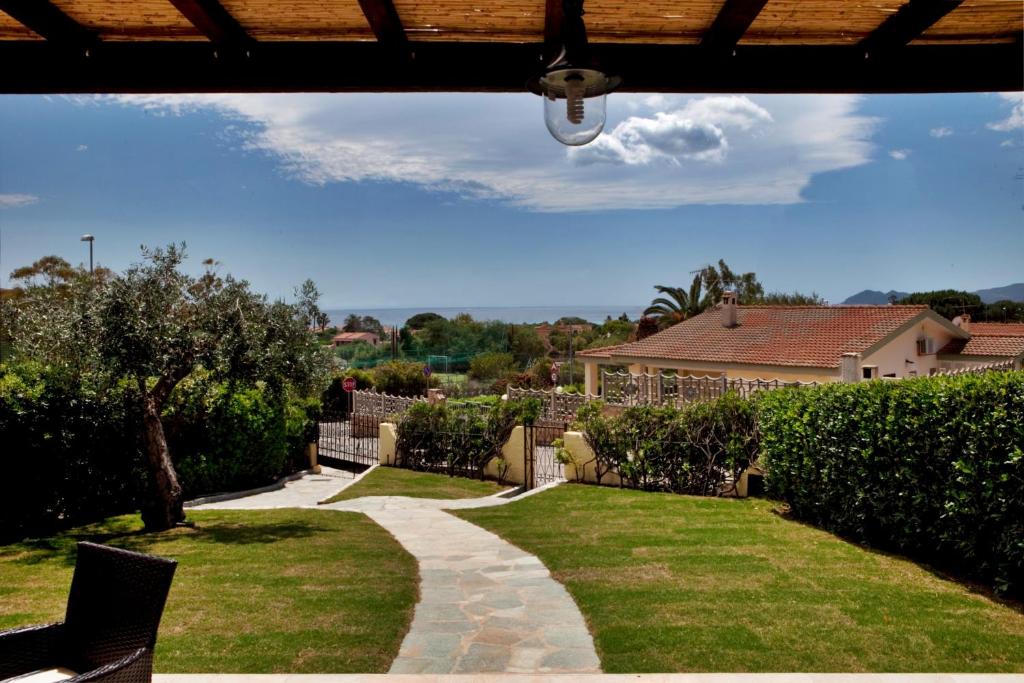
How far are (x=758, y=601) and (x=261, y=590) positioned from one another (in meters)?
4.46

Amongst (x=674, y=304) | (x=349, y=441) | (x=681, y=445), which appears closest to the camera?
(x=681, y=445)

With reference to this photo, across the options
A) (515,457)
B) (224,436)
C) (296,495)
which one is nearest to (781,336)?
(515,457)

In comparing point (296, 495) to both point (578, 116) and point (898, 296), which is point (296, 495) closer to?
point (578, 116)

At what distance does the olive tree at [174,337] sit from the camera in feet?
30.4

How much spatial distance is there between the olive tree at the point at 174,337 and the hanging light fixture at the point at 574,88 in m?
8.14

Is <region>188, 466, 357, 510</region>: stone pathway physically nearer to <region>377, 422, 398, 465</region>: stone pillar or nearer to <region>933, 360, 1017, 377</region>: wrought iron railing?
<region>377, 422, 398, 465</region>: stone pillar

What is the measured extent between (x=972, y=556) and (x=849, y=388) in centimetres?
231

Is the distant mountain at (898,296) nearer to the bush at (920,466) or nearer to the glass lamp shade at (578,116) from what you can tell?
the bush at (920,466)

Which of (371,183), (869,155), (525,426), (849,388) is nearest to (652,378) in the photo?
(525,426)

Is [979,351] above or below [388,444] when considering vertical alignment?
above

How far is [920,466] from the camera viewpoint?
6883 mm

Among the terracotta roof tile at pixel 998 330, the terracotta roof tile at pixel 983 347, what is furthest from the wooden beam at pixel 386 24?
the terracotta roof tile at pixel 998 330

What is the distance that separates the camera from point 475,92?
3236 mm

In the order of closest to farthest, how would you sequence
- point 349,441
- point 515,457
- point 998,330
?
point 515,457 → point 349,441 → point 998,330
